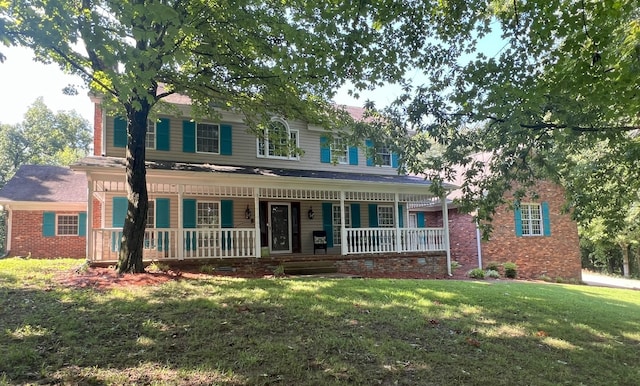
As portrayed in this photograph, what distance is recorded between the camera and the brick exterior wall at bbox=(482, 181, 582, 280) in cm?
1655

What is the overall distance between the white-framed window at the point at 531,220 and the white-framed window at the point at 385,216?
237 inches

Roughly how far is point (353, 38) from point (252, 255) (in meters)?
7.74

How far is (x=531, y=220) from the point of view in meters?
17.4

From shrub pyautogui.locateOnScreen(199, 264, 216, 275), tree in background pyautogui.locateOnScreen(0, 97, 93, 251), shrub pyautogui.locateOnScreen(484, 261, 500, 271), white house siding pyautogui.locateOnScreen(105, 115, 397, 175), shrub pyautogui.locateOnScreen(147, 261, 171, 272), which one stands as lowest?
shrub pyautogui.locateOnScreen(484, 261, 500, 271)

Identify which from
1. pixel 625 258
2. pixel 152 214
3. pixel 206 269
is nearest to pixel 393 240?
pixel 206 269

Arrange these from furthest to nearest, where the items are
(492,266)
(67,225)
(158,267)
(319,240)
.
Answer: (67,225), (492,266), (319,240), (158,267)

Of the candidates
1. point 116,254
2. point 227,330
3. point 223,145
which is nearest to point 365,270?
point 223,145

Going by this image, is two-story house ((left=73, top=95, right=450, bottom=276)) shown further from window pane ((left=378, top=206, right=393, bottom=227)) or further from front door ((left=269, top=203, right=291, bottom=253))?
window pane ((left=378, top=206, right=393, bottom=227))

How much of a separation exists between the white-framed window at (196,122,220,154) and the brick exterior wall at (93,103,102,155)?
3.21 m

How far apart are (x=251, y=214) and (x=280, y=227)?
126 centimetres

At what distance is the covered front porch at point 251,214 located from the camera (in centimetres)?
1058

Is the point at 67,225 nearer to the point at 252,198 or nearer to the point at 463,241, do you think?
the point at 252,198

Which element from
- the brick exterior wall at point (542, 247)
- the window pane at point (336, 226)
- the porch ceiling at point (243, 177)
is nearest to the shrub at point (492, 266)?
the brick exterior wall at point (542, 247)

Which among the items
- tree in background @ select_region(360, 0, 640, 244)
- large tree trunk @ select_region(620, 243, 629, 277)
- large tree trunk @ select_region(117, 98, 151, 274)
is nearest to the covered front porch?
large tree trunk @ select_region(117, 98, 151, 274)
